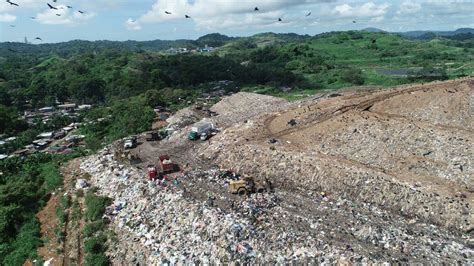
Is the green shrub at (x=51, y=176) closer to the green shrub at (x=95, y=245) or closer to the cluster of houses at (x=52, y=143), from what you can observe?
the cluster of houses at (x=52, y=143)

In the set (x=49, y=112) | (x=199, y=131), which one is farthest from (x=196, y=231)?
(x=49, y=112)

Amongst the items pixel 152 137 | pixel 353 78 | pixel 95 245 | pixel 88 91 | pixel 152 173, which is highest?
pixel 353 78

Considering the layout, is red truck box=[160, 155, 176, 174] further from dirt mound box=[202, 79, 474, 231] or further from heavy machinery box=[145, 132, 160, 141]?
heavy machinery box=[145, 132, 160, 141]

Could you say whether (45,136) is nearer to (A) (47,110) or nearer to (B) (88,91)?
(A) (47,110)

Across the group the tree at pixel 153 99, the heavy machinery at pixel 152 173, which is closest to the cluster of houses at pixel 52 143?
the tree at pixel 153 99

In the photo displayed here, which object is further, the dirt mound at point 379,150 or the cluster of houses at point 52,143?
the cluster of houses at point 52,143

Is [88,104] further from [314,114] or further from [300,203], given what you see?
[300,203]

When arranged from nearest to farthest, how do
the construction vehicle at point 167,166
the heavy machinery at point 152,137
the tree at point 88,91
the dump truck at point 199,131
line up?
the construction vehicle at point 167,166 < the dump truck at point 199,131 < the heavy machinery at point 152,137 < the tree at point 88,91

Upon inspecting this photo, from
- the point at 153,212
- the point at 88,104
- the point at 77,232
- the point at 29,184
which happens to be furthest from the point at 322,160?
the point at 88,104
